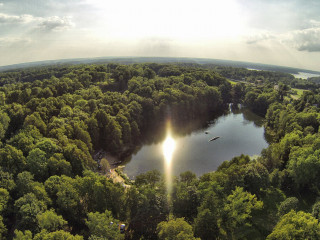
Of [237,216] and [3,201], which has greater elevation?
[3,201]

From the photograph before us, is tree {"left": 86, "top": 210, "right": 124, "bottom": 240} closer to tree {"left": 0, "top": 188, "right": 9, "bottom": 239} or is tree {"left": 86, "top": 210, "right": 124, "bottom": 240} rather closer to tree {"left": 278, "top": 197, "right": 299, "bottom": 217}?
tree {"left": 0, "top": 188, "right": 9, "bottom": 239}

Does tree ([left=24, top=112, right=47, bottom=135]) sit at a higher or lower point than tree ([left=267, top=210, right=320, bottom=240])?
higher

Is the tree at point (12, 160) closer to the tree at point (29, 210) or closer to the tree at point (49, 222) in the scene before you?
the tree at point (29, 210)

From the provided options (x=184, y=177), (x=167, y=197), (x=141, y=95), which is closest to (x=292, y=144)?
(x=184, y=177)

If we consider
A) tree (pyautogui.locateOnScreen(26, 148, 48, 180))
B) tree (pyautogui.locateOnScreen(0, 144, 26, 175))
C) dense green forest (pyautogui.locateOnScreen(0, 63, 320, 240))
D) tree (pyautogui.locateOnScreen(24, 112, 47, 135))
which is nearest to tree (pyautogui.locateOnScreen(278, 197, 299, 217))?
dense green forest (pyautogui.locateOnScreen(0, 63, 320, 240))

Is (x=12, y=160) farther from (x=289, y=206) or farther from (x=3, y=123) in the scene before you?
(x=289, y=206)

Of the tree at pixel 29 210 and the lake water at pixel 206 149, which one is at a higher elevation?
the tree at pixel 29 210

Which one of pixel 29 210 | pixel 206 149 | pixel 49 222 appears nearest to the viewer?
pixel 49 222

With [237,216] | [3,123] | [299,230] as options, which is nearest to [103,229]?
[237,216]

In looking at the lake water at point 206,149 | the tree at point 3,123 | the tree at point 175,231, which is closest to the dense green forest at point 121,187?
the tree at point 175,231
